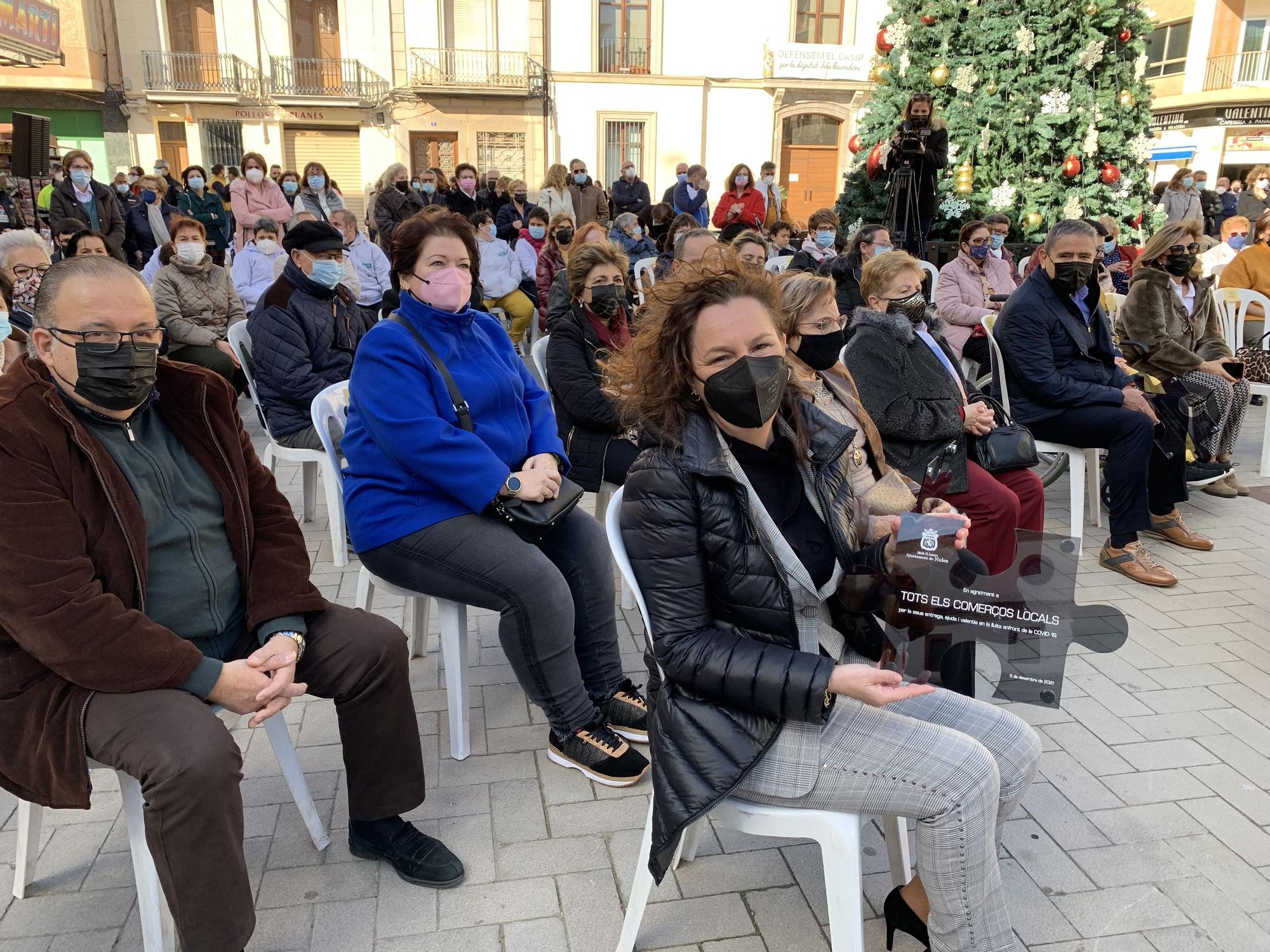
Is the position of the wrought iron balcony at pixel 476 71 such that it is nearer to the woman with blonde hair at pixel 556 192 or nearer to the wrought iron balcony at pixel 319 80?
the wrought iron balcony at pixel 319 80

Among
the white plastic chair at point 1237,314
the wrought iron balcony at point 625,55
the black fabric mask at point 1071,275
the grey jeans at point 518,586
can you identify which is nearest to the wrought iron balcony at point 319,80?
the wrought iron balcony at point 625,55

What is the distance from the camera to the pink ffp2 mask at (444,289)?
2.83 m

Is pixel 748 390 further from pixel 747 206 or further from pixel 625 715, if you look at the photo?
pixel 747 206

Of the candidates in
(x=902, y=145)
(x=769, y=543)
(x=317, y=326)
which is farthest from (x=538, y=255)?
(x=769, y=543)

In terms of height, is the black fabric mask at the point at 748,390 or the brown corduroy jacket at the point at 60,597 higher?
the black fabric mask at the point at 748,390

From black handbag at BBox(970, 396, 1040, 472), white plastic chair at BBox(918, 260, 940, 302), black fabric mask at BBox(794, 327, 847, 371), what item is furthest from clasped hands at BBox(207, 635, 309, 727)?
white plastic chair at BBox(918, 260, 940, 302)

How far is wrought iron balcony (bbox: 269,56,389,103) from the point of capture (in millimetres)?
23172

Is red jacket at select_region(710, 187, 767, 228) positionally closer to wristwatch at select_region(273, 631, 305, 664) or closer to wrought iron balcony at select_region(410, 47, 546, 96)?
wristwatch at select_region(273, 631, 305, 664)

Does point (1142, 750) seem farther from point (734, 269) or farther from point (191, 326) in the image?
point (191, 326)

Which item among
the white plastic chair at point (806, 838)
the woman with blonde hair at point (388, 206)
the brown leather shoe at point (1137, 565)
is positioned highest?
the woman with blonde hair at point (388, 206)

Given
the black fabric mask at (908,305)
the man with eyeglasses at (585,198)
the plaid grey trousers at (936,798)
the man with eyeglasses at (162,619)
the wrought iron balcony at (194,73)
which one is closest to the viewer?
the plaid grey trousers at (936,798)

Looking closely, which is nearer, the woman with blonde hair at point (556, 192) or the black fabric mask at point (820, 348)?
the black fabric mask at point (820, 348)

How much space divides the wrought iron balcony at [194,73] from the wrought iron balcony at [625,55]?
897 centimetres

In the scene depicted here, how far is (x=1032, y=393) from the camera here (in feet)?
14.4
